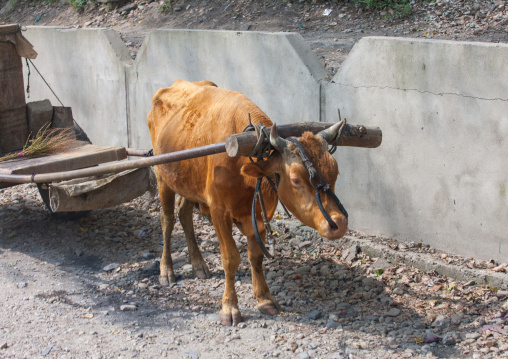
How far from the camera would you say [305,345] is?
14.5 feet

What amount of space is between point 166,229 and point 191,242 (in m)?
0.29

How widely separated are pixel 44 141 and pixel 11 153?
607 millimetres

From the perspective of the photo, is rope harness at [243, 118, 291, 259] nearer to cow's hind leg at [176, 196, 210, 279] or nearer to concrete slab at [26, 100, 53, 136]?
cow's hind leg at [176, 196, 210, 279]

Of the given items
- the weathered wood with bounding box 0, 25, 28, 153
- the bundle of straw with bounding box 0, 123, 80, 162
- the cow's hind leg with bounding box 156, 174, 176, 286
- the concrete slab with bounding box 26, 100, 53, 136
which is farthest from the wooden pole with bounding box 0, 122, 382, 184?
the concrete slab with bounding box 26, 100, 53, 136

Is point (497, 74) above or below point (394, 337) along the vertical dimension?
above

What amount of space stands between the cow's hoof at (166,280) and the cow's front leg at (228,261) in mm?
1001

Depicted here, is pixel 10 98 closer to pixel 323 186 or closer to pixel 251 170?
pixel 251 170

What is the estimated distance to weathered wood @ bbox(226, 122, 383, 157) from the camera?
401 centimetres

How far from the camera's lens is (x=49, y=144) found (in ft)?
22.0

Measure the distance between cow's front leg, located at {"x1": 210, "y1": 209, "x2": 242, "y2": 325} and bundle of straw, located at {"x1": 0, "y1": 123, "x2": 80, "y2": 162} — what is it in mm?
2625

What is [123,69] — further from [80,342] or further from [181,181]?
[80,342]

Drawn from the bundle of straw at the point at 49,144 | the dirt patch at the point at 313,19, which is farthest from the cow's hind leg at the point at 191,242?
the dirt patch at the point at 313,19

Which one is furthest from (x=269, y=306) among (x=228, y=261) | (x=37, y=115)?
(x=37, y=115)

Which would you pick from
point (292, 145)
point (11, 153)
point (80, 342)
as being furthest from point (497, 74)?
point (11, 153)
